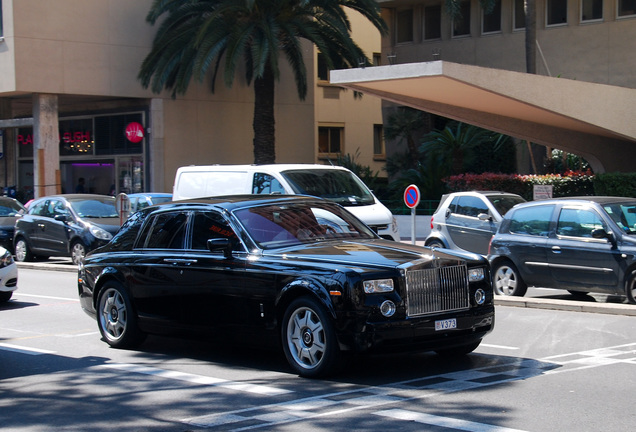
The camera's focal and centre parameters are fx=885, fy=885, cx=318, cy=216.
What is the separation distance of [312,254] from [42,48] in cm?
2695

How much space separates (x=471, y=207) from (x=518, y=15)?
16.6 m

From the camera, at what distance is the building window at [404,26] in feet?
119

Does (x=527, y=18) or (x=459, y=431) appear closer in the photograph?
(x=459, y=431)

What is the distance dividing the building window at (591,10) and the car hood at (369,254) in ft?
79.2

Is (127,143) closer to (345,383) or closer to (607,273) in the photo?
(607,273)

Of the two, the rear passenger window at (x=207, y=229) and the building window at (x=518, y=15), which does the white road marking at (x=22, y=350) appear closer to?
the rear passenger window at (x=207, y=229)

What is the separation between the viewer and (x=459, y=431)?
6027 millimetres

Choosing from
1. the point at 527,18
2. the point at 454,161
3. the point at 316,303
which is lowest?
the point at 316,303

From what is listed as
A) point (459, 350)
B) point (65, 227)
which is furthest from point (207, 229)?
point (65, 227)

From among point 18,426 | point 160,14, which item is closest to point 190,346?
point 18,426

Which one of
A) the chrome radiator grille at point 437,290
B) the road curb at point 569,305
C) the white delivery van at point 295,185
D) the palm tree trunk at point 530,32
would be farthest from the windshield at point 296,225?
the palm tree trunk at point 530,32

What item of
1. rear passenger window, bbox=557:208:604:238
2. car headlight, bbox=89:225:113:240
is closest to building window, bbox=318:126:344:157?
car headlight, bbox=89:225:113:240

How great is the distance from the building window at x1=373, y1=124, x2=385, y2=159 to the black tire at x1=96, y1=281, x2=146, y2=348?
39.0m

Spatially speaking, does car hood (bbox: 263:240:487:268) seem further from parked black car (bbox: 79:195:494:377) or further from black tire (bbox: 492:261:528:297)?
black tire (bbox: 492:261:528:297)
